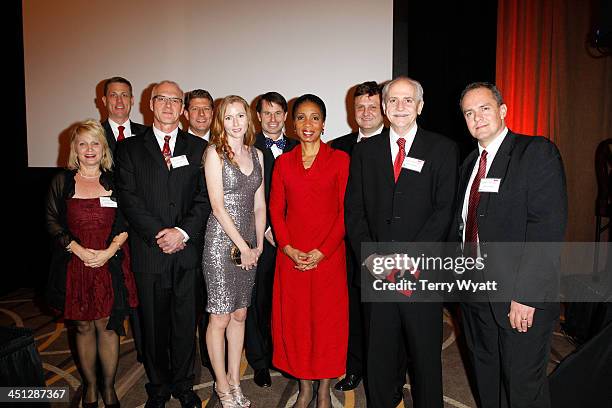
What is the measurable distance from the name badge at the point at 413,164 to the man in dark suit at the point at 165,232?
1.17 m

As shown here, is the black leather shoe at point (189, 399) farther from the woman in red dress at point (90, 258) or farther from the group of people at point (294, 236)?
the woman in red dress at point (90, 258)

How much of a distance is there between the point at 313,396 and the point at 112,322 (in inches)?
49.8

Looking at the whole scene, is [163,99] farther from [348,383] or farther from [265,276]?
[348,383]

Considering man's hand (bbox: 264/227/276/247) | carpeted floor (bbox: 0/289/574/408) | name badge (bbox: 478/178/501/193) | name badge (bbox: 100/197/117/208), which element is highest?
name badge (bbox: 478/178/501/193)

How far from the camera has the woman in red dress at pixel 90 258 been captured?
2523 millimetres

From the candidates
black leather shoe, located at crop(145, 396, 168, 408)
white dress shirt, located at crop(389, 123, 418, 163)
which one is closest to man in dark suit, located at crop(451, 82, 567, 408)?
white dress shirt, located at crop(389, 123, 418, 163)

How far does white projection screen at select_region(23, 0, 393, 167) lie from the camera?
15.1 feet

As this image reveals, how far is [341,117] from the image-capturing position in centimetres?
468

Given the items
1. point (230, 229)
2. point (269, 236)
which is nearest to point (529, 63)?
point (269, 236)

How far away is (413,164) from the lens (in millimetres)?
2227

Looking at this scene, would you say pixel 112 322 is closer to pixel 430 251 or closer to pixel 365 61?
pixel 430 251

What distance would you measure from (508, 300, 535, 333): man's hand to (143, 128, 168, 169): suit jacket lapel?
196 cm

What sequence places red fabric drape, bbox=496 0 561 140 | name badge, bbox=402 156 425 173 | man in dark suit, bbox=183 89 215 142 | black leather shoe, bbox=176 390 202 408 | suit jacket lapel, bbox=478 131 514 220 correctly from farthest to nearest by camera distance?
red fabric drape, bbox=496 0 561 140, man in dark suit, bbox=183 89 215 142, black leather shoe, bbox=176 390 202 408, name badge, bbox=402 156 425 173, suit jacket lapel, bbox=478 131 514 220

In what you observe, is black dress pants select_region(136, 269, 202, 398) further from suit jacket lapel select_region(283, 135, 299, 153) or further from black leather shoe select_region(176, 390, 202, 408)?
suit jacket lapel select_region(283, 135, 299, 153)
